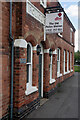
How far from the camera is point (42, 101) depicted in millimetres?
7773

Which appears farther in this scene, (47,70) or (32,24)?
(47,70)

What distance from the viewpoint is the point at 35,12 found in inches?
256

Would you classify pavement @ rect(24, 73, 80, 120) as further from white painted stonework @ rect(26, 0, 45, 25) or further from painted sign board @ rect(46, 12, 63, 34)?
white painted stonework @ rect(26, 0, 45, 25)

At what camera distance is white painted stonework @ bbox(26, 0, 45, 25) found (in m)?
5.83

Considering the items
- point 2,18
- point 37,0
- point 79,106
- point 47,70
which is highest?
point 37,0

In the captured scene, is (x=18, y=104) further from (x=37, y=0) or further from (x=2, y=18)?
(x=37, y=0)

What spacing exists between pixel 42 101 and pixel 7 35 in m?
4.30

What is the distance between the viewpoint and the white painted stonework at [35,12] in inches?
229

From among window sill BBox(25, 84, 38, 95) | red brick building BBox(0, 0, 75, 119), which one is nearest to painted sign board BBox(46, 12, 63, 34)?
red brick building BBox(0, 0, 75, 119)

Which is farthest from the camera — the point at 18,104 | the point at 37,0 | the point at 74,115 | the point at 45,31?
the point at 45,31

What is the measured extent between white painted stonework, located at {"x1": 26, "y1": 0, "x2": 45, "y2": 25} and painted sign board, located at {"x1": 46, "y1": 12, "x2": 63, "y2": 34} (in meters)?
0.29

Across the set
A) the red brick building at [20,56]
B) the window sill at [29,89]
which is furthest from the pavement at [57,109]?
the window sill at [29,89]

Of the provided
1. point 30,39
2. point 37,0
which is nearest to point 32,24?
point 30,39

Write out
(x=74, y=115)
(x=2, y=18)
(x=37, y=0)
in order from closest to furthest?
(x=2, y=18) < (x=74, y=115) < (x=37, y=0)
